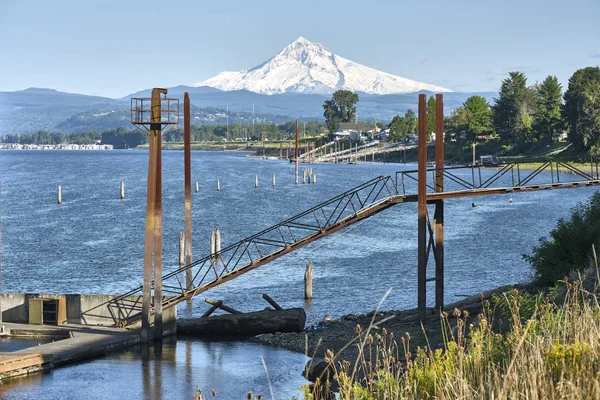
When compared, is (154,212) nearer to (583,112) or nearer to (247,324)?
(247,324)

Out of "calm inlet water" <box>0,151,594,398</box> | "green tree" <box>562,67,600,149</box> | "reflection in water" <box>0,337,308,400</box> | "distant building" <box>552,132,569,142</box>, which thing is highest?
"green tree" <box>562,67,600,149</box>

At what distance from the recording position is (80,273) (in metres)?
58.7

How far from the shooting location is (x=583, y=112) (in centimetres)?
14800

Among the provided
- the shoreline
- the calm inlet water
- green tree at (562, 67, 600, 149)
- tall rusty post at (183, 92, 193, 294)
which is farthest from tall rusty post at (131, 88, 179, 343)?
green tree at (562, 67, 600, 149)

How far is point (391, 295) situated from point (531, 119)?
456 ft

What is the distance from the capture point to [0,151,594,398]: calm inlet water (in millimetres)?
31156

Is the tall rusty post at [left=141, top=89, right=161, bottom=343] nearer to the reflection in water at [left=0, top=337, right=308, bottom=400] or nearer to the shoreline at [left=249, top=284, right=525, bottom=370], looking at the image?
the reflection in water at [left=0, top=337, right=308, bottom=400]

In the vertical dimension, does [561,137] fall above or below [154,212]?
above

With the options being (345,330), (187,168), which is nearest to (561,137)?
(187,168)

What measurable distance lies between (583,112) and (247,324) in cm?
12288

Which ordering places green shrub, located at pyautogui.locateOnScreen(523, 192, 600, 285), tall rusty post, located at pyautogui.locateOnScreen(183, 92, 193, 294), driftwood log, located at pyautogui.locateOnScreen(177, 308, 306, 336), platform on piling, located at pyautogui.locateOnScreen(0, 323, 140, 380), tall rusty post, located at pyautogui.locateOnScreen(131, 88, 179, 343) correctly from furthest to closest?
tall rusty post, located at pyautogui.locateOnScreen(183, 92, 193, 294) < driftwood log, located at pyautogui.locateOnScreen(177, 308, 306, 336) < tall rusty post, located at pyautogui.locateOnScreen(131, 88, 179, 343) < green shrub, located at pyautogui.locateOnScreen(523, 192, 600, 285) < platform on piling, located at pyautogui.locateOnScreen(0, 323, 140, 380)

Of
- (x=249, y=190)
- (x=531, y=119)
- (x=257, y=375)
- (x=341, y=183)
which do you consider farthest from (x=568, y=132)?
(x=257, y=375)

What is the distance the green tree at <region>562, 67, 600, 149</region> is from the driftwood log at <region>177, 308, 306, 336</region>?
11774 centimetres

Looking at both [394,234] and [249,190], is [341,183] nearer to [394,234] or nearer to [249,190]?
[249,190]
